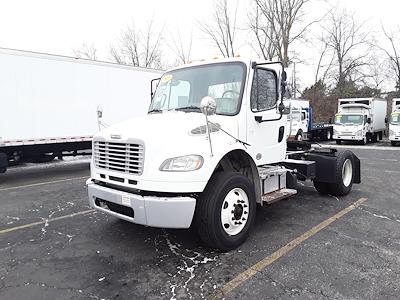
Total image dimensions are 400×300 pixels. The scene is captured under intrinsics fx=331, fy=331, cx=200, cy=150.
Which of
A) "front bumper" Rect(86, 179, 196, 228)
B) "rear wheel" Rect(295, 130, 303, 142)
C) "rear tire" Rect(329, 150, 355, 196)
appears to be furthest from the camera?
"rear wheel" Rect(295, 130, 303, 142)

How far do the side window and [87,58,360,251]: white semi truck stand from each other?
15 millimetres

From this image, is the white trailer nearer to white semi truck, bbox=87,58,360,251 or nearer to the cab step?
white semi truck, bbox=87,58,360,251

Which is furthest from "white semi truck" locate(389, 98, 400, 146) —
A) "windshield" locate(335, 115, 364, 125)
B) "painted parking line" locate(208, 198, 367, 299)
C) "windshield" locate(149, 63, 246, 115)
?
"windshield" locate(149, 63, 246, 115)

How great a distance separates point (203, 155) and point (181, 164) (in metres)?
0.28

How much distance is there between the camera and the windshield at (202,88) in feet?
15.3

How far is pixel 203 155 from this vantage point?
3811 mm

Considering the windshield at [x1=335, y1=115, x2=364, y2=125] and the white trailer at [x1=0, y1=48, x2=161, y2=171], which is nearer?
Answer: the white trailer at [x1=0, y1=48, x2=161, y2=171]

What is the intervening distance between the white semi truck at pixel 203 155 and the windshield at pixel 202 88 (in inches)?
0.6

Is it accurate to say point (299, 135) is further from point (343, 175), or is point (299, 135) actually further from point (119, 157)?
point (119, 157)

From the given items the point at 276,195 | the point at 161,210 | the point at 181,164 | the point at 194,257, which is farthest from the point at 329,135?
the point at 161,210

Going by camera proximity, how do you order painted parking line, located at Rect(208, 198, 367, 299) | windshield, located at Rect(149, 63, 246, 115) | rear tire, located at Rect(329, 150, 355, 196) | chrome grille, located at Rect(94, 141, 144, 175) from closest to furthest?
painted parking line, located at Rect(208, 198, 367, 299)
chrome grille, located at Rect(94, 141, 144, 175)
windshield, located at Rect(149, 63, 246, 115)
rear tire, located at Rect(329, 150, 355, 196)

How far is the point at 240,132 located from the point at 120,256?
2.24 meters

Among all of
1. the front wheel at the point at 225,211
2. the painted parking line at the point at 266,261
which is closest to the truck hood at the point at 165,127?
the front wheel at the point at 225,211

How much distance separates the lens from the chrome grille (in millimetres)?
3828
